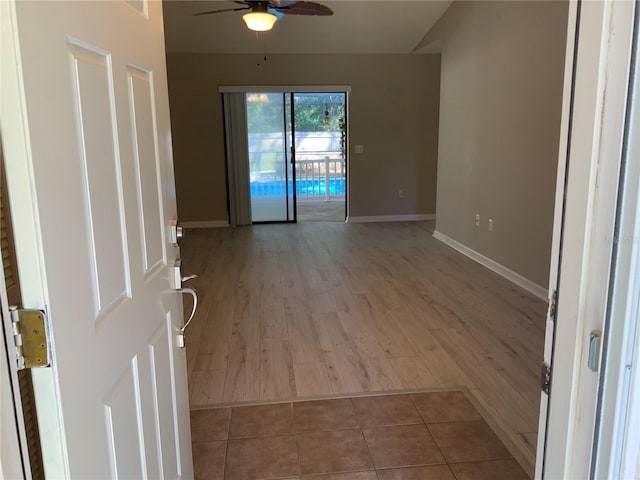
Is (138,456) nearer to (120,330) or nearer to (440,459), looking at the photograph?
(120,330)

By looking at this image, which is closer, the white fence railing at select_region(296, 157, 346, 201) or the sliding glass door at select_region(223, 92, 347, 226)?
the sliding glass door at select_region(223, 92, 347, 226)

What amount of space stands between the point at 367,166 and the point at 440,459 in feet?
19.2

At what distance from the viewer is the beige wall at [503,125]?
3.79 m

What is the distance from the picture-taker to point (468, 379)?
2551 millimetres

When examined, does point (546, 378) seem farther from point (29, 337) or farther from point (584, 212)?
point (29, 337)

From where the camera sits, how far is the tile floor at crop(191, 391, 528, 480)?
186 centimetres

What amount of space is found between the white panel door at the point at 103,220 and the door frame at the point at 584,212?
2.67 ft

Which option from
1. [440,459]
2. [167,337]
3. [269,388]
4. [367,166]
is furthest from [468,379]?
[367,166]

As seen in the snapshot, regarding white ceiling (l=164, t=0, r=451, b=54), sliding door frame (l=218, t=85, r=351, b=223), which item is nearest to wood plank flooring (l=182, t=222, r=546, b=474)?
sliding door frame (l=218, t=85, r=351, b=223)

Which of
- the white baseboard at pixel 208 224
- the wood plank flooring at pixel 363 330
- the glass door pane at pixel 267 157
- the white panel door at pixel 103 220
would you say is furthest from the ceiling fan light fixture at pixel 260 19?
the white baseboard at pixel 208 224

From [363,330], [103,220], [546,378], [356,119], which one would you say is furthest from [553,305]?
[356,119]

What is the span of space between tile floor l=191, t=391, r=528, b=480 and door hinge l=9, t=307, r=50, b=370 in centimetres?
135

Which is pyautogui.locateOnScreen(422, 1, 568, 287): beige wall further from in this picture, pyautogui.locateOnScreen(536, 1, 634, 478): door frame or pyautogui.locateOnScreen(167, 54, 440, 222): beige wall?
pyautogui.locateOnScreen(536, 1, 634, 478): door frame

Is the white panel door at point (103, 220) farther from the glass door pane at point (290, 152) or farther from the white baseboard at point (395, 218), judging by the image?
the white baseboard at point (395, 218)
